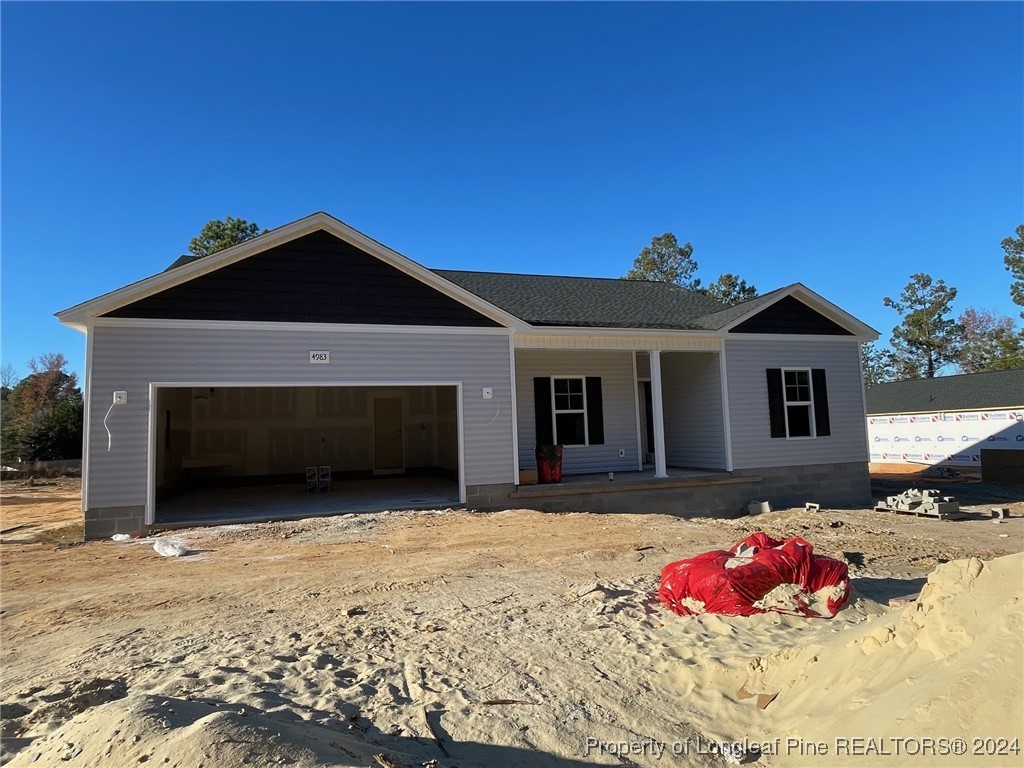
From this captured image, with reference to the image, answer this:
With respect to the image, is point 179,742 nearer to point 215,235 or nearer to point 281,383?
point 281,383

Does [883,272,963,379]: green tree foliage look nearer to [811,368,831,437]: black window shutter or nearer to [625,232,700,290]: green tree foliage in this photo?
[625,232,700,290]: green tree foliage

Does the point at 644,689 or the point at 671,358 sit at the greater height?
the point at 671,358

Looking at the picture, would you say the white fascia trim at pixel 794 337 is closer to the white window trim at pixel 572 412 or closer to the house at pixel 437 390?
the house at pixel 437 390

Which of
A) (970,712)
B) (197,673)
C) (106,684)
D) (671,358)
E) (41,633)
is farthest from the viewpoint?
(671,358)

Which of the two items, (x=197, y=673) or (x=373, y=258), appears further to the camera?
(x=373, y=258)

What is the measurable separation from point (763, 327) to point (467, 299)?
7.33 m

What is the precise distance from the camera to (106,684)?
370cm

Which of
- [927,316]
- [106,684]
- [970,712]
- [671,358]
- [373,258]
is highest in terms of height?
[927,316]

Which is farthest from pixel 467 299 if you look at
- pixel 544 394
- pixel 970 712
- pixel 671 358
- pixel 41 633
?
pixel 970 712

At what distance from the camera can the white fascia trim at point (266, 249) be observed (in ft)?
31.0

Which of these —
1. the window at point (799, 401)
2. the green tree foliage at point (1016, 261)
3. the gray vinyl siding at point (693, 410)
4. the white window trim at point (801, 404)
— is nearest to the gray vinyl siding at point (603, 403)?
the gray vinyl siding at point (693, 410)

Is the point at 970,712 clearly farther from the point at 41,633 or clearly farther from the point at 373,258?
the point at 373,258

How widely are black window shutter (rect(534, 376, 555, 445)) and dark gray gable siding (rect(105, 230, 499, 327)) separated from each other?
3.01m

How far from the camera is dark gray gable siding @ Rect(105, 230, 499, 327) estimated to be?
1012 cm
